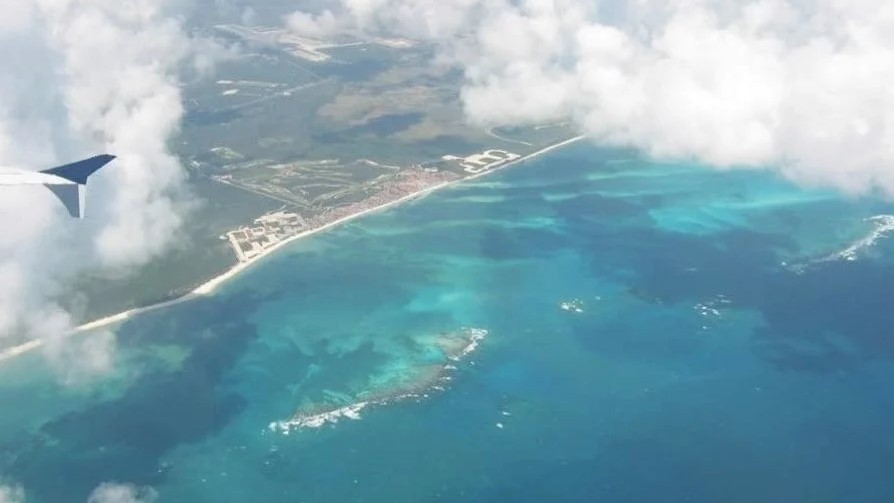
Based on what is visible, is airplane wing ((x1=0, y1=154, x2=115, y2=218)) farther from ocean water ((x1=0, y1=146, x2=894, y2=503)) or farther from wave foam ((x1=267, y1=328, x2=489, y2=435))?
wave foam ((x1=267, y1=328, x2=489, y2=435))

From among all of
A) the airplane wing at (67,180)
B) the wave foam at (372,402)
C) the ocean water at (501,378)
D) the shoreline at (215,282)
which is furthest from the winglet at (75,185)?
the shoreline at (215,282)

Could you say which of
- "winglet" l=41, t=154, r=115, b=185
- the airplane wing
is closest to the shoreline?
the airplane wing

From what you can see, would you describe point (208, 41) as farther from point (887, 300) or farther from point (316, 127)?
point (887, 300)

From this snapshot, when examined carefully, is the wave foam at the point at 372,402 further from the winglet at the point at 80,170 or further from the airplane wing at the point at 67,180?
the winglet at the point at 80,170

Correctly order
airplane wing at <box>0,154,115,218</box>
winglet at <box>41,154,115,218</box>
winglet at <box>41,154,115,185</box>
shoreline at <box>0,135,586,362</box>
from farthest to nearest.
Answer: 1. shoreline at <box>0,135,586,362</box>
2. winglet at <box>41,154,115,185</box>
3. winglet at <box>41,154,115,218</box>
4. airplane wing at <box>0,154,115,218</box>

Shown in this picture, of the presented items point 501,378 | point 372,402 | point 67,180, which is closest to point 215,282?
point 372,402

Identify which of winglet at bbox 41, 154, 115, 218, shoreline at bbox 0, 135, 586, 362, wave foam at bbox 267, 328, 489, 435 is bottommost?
wave foam at bbox 267, 328, 489, 435

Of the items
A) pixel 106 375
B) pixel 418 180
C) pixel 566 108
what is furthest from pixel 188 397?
pixel 566 108
